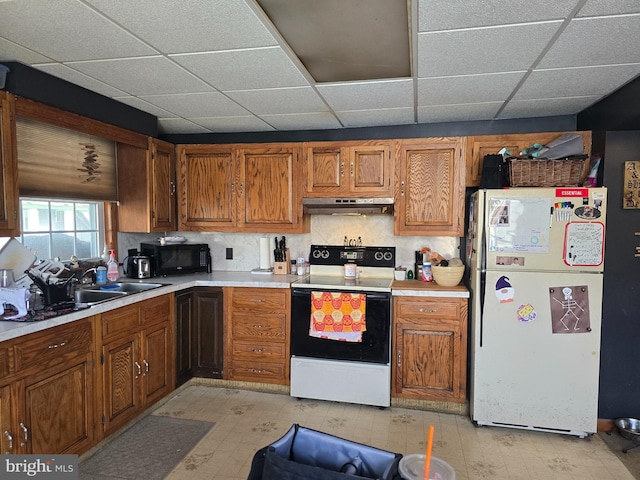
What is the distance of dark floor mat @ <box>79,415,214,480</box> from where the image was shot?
2.25 metres

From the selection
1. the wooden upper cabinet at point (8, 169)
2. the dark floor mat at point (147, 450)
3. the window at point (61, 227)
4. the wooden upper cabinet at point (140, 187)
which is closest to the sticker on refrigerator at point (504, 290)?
the dark floor mat at point (147, 450)

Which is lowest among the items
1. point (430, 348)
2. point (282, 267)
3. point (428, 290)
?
point (430, 348)

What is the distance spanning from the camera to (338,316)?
10.2 ft

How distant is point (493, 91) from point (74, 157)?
2920 millimetres

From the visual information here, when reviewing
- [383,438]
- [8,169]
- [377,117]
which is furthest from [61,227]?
[383,438]

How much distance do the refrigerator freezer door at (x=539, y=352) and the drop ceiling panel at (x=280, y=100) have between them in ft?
5.57

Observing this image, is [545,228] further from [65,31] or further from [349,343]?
[65,31]

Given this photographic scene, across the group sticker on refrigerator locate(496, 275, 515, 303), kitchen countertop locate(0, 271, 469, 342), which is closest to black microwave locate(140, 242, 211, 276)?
kitchen countertop locate(0, 271, 469, 342)

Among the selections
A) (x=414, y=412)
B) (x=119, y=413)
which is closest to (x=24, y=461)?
(x=119, y=413)

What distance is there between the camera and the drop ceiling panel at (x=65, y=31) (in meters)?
1.63

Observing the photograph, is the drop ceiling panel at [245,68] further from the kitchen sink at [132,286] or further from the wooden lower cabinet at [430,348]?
the wooden lower cabinet at [430,348]

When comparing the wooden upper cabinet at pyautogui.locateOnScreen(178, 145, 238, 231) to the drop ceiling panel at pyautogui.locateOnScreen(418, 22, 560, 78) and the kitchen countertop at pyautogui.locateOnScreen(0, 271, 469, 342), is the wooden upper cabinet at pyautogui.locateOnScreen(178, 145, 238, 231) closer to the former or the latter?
the kitchen countertop at pyautogui.locateOnScreen(0, 271, 469, 342)

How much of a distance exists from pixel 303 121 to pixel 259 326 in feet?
5.79
